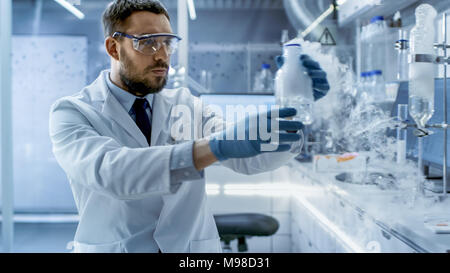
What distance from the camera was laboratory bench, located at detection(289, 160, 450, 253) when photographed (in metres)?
1.12

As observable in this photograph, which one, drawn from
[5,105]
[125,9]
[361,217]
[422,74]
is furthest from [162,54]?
[5,105]

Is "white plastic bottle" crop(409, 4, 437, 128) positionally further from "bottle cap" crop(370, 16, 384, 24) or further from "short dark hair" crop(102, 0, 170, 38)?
"bottle cap" crop(370, 16, 384, 24)

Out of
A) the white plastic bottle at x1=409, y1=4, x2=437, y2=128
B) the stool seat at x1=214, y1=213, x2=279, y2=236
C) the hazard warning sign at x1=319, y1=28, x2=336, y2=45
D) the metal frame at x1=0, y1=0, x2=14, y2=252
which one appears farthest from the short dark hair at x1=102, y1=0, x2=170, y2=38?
the metal frame at x1=0, y1=0, x2=14, y2=252

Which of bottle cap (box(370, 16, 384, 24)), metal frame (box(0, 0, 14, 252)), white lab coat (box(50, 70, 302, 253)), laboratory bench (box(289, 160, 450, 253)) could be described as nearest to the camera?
white lab coat (box(50, 70, 302, 253))

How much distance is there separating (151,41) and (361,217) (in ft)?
3.40

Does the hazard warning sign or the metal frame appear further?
the metal frame

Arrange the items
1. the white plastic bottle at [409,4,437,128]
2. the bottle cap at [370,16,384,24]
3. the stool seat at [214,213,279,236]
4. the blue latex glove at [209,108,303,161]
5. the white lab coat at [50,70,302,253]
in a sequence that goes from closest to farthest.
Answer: the blue latex glove at [209,108,303,161] < the white lab coat at [50,70,302,253] < the white plastic bottle at [409,4,437,128] < the stool seat at [214,213,279,236] < the bottle cap at [370,16,384,24]

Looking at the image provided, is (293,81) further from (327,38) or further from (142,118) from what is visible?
(327,38)

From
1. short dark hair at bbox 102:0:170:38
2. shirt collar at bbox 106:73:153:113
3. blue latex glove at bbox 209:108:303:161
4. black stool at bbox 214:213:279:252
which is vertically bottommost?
black stool at bbox 214:213:279:252

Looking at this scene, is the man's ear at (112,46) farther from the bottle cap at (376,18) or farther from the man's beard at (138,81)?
the bottle cap at (376,18)

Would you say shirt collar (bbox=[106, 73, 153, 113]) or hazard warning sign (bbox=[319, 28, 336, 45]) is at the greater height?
hazard warning sign (bbox=[319, 28, 336, 45])
